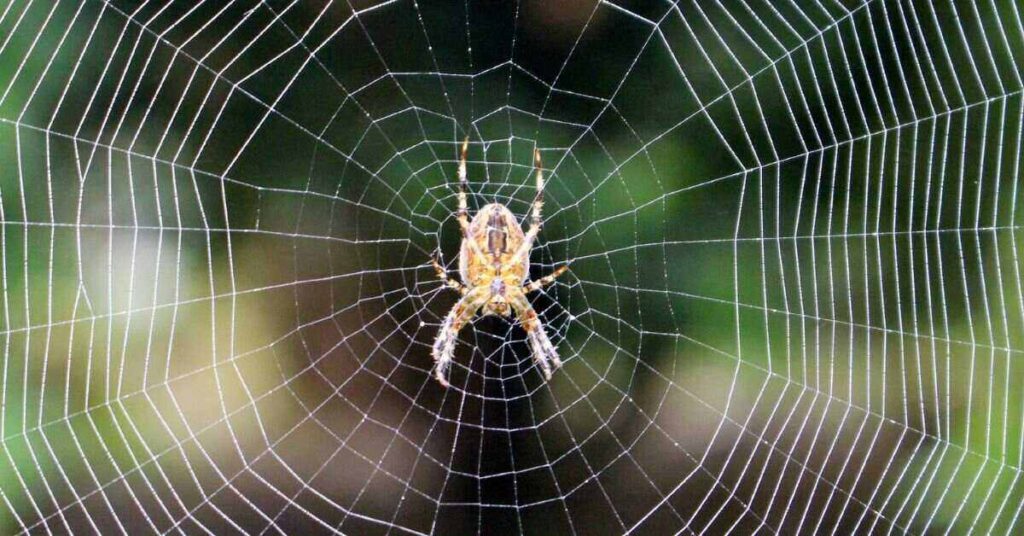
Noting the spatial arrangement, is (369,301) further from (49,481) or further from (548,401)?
(49,481)

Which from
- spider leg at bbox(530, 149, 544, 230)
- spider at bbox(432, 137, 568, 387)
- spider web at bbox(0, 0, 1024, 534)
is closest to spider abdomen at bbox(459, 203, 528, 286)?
spider at bbox(432, 137, 568, 387)

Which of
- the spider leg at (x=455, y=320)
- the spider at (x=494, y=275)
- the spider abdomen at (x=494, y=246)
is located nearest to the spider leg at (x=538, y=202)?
the spider at (x=494, y=275)

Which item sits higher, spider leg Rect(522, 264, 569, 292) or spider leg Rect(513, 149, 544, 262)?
spider leg Rect(513, 149, 544, 262)

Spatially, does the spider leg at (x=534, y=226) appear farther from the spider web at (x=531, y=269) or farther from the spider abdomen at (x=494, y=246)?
the spider web at (x=531, y=269)

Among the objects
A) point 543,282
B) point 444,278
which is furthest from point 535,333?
point 444,278

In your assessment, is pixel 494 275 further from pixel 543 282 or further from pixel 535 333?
pixel 535 333

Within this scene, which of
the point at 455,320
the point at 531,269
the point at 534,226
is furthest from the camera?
the point at 531,269

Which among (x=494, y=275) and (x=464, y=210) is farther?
→ (x=494, y=275)

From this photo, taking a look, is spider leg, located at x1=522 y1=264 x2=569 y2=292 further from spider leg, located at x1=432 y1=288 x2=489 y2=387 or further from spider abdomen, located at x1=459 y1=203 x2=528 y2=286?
spider leg, located at x1=432 y1=288 x2=489 y2=387
